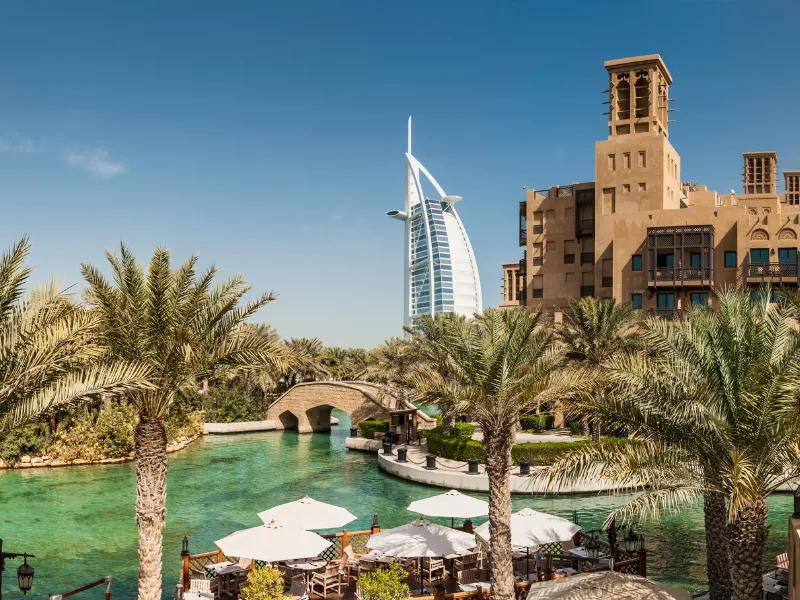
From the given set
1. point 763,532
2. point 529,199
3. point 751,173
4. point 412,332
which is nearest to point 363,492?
point 412,332

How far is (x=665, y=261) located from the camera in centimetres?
5019

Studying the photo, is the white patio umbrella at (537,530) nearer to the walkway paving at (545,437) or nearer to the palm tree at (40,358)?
the palm tree at (40,358)

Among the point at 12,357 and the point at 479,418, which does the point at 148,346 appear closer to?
the point at 12,357

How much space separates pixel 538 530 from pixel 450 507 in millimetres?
2698

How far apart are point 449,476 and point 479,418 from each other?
1780 centimetres

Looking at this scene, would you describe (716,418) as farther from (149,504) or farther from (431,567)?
→ (149,504)

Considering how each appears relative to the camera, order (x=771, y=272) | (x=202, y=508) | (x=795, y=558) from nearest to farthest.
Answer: (x=795, y=558) < (x=202, y=508) < (x=771, y=272)

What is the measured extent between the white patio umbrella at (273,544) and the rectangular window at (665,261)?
39631 mm

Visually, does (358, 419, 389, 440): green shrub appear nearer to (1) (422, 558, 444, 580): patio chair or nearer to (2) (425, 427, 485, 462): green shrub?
(2) (425, 427, 485, 462): green shrub

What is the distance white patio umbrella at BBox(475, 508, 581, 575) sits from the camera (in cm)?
1634

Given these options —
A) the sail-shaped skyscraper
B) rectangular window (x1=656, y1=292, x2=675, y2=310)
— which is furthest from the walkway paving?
Result: the sail-shaped skyscraper

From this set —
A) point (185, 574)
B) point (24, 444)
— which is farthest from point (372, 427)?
point (185, 574)

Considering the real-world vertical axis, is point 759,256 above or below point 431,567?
above

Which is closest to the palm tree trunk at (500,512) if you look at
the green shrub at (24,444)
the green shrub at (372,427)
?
the green shrub at (24,444)
